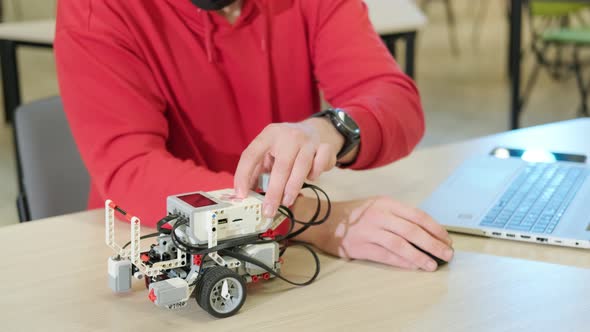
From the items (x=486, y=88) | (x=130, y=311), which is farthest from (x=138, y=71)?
(x=486, y=88)

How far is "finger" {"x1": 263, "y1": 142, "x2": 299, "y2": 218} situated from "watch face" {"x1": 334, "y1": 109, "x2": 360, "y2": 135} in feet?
0.73

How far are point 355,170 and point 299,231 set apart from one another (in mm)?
355

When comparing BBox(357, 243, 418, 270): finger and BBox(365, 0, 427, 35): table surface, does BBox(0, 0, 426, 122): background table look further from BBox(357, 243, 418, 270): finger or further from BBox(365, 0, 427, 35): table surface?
BBox(357, 243, 418, 270): finger

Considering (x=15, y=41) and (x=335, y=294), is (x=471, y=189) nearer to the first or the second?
(x=335, y=294)

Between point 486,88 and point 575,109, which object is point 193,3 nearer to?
point 575,109

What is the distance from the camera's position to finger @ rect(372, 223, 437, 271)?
99cm

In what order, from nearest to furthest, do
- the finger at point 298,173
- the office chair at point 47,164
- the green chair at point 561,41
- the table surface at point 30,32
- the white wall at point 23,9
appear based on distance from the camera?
1. the finger at point 298,173
2. the office chair at point 47,164
3. the table surface at point 30,32
4. the green chair at point 561,41
5. the white wall at point 23,9

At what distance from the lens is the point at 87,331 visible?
85 centimetres

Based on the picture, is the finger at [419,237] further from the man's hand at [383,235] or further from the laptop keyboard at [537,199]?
the laptop keyboard at [537,199]

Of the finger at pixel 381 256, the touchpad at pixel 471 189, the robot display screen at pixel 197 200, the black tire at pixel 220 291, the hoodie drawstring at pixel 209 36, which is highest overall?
the hoodie drawstring at pixel 209 36

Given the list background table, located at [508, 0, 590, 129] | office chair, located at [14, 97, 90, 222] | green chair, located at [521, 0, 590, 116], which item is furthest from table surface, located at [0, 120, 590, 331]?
green chair, located at [521, 0, 590, 116]

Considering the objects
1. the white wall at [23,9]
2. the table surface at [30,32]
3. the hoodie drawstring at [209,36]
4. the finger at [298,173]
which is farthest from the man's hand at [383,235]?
the white wall at [23,9]

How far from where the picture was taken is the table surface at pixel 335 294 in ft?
2.82

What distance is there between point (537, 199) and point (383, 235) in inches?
12.1
